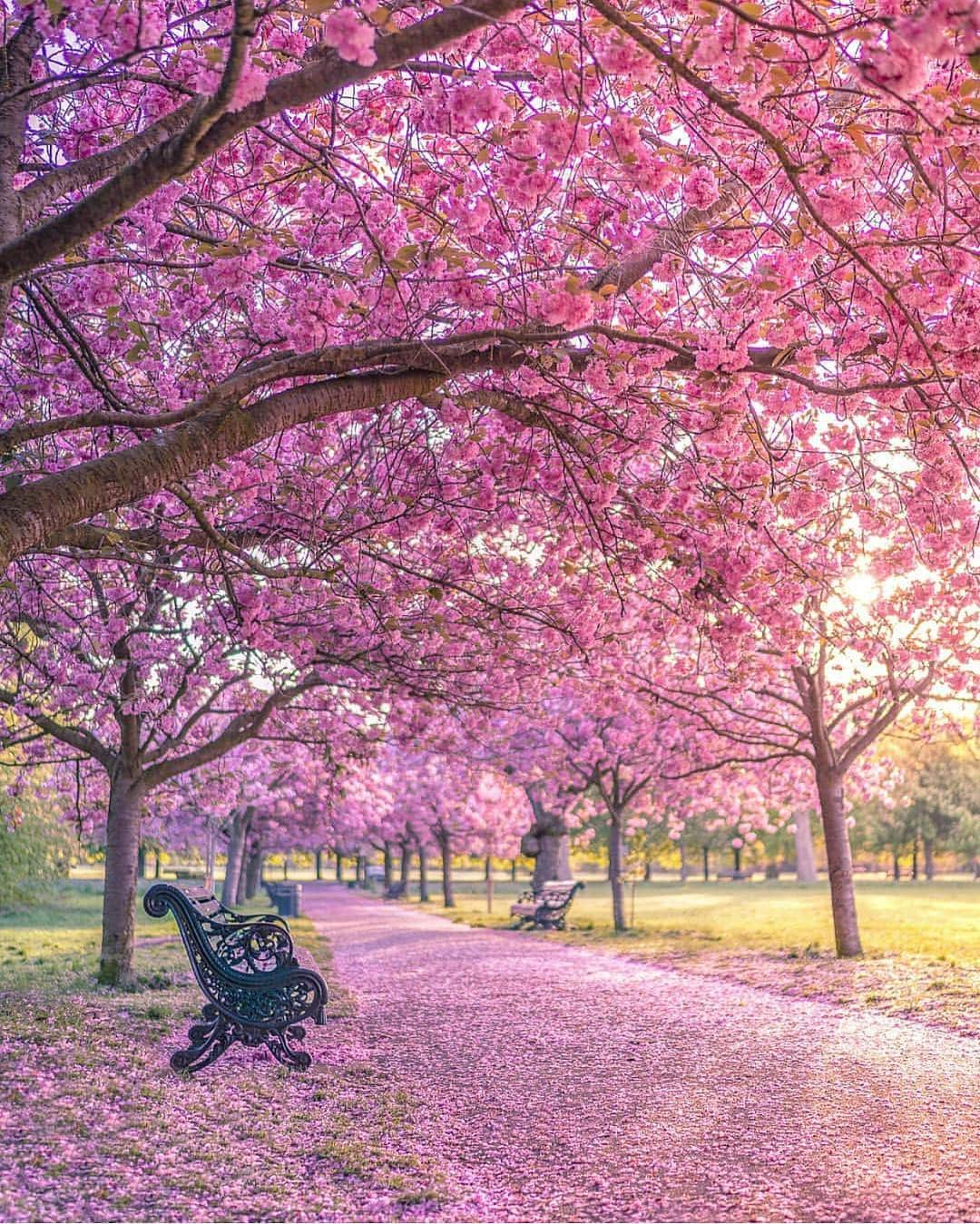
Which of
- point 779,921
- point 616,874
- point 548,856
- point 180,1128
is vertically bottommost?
point 779,921

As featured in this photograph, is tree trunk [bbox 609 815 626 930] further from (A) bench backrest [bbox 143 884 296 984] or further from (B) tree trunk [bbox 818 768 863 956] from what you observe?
(A) bench backrest [bbox 143 884 296 984]

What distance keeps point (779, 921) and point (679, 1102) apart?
59.8ft

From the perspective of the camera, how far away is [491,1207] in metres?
4.66

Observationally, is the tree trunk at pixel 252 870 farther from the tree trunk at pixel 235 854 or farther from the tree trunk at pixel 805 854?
the tree trunk at pixel 805 854

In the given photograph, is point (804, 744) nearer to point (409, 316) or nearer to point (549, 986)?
point (549, 986)

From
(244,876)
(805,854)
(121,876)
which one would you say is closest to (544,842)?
(244,876)

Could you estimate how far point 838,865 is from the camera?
45.5ft

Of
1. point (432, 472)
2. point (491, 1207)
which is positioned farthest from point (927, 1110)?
point (432, 472)

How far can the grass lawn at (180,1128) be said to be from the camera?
4.62 metres

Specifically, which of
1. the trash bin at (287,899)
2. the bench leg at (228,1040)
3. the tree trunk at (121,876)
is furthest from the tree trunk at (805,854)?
the bench leg at (228,1040)

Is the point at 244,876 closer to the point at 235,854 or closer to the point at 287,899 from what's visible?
the point at 235,854

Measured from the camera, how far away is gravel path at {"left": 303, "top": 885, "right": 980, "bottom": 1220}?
470 centimetres

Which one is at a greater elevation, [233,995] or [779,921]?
[233,995]

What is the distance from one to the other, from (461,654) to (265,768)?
14206 mm
